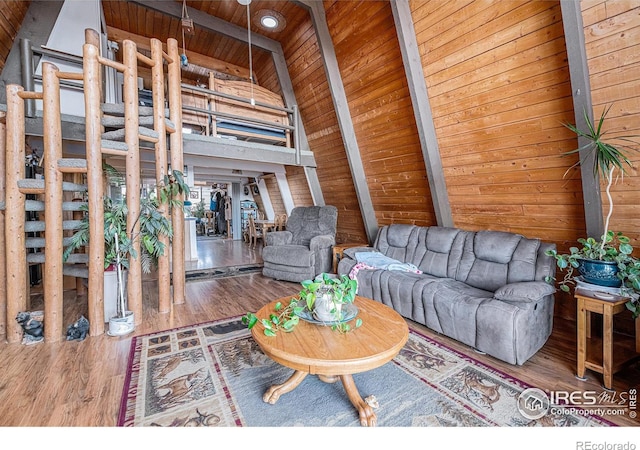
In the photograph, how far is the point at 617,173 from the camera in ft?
6.41

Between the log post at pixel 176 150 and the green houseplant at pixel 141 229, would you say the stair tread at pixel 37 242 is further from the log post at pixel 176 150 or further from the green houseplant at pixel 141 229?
the log post at pixel 176 150

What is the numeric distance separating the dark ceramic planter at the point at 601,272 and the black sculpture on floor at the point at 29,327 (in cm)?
407

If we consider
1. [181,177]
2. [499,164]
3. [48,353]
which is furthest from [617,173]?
[48,353]

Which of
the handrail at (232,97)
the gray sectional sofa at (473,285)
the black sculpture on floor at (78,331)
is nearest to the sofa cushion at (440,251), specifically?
the gray sectional sofa at (473,285)

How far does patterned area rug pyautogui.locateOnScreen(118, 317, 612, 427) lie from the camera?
1.43 m

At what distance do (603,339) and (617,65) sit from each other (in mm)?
1630

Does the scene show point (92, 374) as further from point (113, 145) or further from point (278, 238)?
point (278, 238)

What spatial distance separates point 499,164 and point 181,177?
3076 mm

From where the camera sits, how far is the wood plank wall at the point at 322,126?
3.79m

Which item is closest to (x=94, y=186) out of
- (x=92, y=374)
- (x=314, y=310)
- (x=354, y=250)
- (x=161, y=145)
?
(x=161, y=145)

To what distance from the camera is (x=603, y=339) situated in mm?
1681

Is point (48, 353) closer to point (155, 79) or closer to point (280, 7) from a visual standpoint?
point (155, 79)

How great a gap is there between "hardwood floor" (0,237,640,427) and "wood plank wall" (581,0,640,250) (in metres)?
1.20

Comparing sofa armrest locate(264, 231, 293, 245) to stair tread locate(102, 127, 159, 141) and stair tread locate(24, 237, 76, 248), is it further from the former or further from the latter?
stair tread locate(24, 237, 76, 248)
